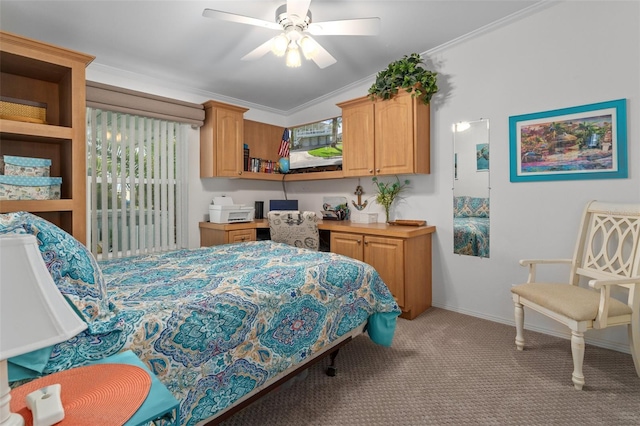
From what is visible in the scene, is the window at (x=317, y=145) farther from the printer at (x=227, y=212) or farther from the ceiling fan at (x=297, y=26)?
the ceiling fan at (x=297, y=26)

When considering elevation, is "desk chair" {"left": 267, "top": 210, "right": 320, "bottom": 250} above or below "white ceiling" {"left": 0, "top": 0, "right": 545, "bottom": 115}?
below

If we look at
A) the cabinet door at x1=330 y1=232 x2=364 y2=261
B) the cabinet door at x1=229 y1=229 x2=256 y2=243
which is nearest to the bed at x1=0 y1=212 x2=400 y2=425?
the cabinet door at x1=330 y1=232 x2=364 y2=261

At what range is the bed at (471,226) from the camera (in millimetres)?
2960

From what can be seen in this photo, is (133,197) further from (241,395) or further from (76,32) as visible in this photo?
(241,395)

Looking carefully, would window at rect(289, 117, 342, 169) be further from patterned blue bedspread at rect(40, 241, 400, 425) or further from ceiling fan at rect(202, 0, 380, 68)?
patterned blue bedspread at rect(40, 241, 400, 425)

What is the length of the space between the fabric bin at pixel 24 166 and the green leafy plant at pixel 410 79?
3.08m

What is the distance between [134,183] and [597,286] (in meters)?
4.18

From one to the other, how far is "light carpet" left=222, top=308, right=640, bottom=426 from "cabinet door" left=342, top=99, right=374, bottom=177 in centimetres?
194

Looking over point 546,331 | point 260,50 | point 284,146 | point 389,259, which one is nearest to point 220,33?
point 260,50

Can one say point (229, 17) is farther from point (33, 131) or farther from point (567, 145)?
point (567, 145)

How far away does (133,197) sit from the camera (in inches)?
137

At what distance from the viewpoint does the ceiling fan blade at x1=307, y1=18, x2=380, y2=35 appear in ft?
6.95

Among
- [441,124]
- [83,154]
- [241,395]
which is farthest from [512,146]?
[83,154]

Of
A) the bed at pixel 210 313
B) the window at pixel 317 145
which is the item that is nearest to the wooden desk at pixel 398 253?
the bed at pixel 210 313
